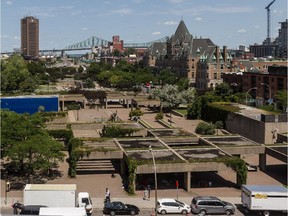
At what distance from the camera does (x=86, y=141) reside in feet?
119

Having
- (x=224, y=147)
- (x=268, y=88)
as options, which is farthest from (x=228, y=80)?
(x=224, y=147)

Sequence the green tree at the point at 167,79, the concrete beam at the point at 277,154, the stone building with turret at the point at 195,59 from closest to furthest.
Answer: the concrete beam at the point at 277,154 < the stone building with turret at the point at 195,59 < the green tree at the point at 167,79

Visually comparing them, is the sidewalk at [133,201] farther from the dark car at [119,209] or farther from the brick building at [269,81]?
the brick building at [269,81]

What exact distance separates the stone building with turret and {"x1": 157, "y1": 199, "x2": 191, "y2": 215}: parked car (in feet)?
237

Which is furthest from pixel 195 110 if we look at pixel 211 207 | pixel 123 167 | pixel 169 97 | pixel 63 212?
pixel 63 212

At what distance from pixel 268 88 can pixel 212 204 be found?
50.4 metres

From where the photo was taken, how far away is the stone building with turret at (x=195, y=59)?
3925 inches

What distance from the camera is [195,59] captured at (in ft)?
364

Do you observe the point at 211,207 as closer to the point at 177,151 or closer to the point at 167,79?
the point at 177,151

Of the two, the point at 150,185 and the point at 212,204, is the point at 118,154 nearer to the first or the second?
the point at 150,185

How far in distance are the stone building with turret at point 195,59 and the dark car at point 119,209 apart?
7328 cm

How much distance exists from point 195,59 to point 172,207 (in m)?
88.1

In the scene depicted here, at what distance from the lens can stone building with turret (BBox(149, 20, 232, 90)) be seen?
9969 cm

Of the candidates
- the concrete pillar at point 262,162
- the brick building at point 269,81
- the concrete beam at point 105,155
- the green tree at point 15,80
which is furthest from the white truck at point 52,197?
the green tree at point 15,80
